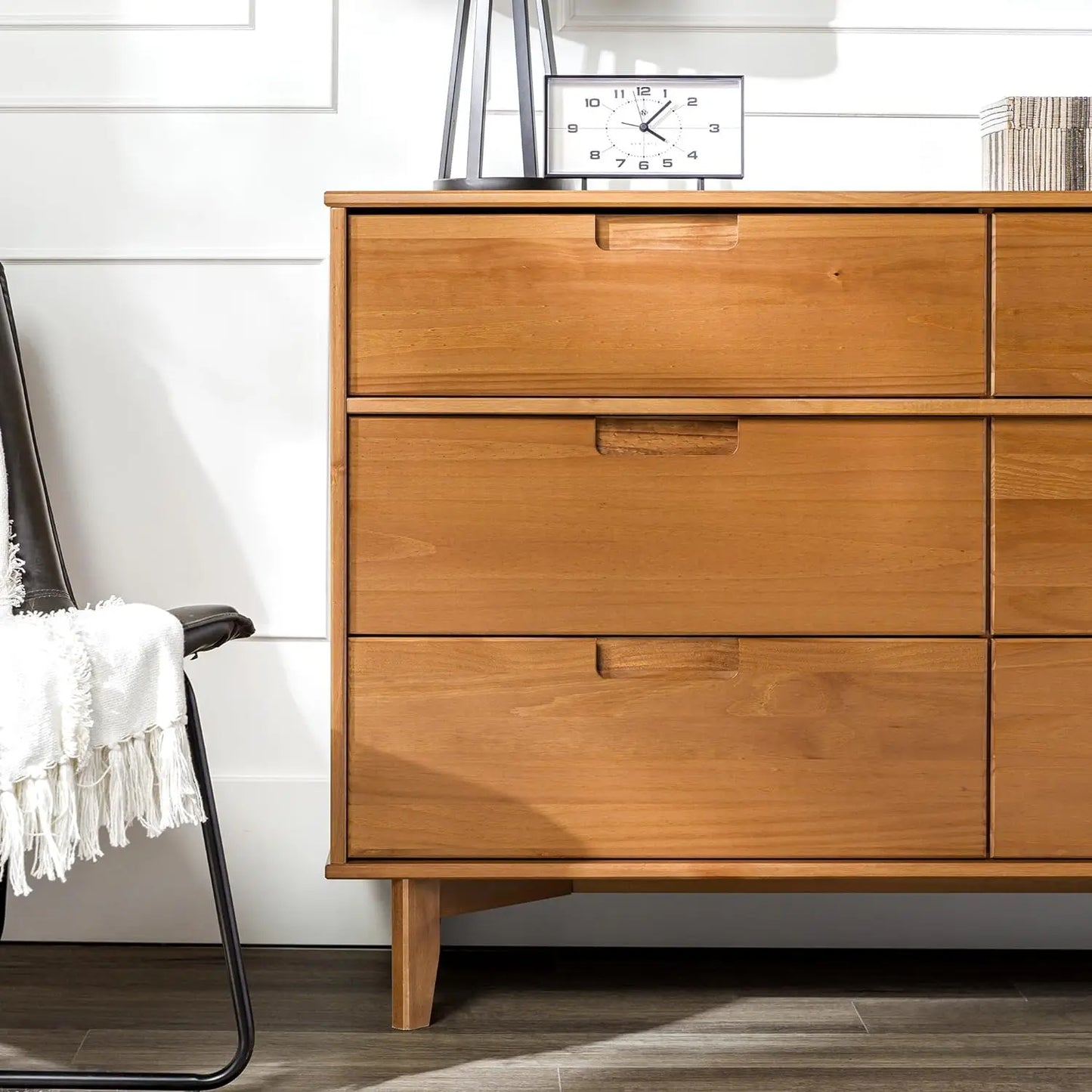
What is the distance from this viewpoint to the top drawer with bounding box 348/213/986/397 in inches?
44.6

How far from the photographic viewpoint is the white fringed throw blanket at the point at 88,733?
89 cm

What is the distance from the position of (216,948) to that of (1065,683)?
3.72 ft

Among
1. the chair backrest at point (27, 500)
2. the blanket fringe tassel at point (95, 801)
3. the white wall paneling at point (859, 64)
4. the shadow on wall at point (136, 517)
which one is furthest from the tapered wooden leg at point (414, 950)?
the white wall paneling at point (859, 64)

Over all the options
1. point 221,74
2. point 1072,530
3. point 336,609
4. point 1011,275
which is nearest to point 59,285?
point 221,74

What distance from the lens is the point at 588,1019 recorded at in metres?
1.28

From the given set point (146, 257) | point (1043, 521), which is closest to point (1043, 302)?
point (1043, 521)

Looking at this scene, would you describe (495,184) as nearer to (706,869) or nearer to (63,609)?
(63,609)

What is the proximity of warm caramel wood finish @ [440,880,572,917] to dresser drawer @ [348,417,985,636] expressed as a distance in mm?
327

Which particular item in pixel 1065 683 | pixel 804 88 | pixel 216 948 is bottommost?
pixel 216 948

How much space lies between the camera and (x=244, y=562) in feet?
4.97

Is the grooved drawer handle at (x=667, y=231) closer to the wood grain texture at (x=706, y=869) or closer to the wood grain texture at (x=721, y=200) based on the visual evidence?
the wood grain texture at (x=721, y=200)

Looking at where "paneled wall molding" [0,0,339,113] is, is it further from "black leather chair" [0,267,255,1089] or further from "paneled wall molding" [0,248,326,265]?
"black leather chair" [0,267,255,1089]

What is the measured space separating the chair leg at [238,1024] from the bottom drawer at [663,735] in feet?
0.57

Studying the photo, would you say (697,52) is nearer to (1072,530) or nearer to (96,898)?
(1072,530)
